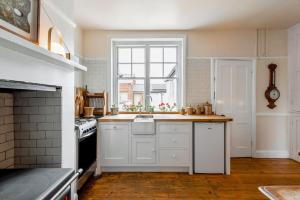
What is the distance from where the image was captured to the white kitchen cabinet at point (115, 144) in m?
3.74

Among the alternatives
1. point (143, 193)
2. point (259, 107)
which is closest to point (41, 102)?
point (143, 193)

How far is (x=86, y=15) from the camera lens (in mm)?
3793

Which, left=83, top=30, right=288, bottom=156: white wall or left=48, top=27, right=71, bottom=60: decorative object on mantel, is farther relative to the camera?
left=83, top=30, right=288, bottom=156: white wall

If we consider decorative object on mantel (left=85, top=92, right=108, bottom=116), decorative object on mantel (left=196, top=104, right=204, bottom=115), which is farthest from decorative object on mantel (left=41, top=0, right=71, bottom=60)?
decorative object on mantel (left=196, top=104, right=204, bottom=115)

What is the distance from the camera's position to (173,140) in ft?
12.2

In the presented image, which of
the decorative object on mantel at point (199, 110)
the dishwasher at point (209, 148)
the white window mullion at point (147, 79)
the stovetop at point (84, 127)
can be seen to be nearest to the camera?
the stovetop at point (84, 127)

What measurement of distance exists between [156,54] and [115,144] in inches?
82.5

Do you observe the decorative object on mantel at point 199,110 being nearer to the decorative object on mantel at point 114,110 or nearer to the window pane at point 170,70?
the window pane at point 170,70

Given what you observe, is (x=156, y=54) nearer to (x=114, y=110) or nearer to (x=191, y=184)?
(x=114, y=110)

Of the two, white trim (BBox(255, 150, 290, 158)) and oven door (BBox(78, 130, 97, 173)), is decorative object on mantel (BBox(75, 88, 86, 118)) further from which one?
white trim (BBox(255, 150, 290, 158))

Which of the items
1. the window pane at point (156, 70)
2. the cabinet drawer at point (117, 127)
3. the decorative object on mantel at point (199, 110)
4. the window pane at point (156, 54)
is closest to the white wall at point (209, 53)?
the decorative object on mantel at point (199, 110)

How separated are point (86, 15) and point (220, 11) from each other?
2178 mm

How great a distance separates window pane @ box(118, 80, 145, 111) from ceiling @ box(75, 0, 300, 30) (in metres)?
1.10

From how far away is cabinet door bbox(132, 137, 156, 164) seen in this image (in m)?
3.73
